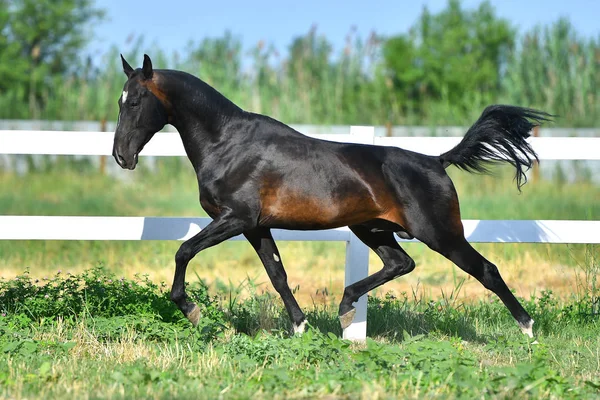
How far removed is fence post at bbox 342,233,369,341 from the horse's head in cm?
181

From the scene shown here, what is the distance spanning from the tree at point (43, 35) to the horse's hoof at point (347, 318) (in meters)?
14.4

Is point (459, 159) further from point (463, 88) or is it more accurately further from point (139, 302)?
point (463, 88)

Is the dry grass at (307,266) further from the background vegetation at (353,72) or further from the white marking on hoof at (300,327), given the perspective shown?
the background vegetation at (353,72)

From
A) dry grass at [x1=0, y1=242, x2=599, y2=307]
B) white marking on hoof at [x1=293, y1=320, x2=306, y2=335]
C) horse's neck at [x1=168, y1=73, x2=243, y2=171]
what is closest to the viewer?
horse's neck at [x1=168, y1=73, x2=243, y2=171]

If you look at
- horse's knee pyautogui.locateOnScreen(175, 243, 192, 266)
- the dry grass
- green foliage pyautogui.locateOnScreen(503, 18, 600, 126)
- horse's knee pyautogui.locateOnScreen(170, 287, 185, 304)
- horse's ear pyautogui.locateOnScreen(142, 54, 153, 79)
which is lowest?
the dry grass

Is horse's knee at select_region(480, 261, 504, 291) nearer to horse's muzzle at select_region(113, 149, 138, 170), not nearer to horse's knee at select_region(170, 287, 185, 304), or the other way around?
horse's knee at select_region(170, 287, 185, 304)

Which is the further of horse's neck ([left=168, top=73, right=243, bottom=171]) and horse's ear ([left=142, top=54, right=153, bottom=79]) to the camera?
horse's neck ([left=168, top=73, right=243, bottom=171])

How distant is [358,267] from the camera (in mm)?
6383

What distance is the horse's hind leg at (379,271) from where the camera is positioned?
5938mm

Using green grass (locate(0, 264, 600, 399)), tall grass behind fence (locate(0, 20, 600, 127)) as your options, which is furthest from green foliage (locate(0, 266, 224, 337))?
tall grass behind fence (locate(0, 20, 600, 127))

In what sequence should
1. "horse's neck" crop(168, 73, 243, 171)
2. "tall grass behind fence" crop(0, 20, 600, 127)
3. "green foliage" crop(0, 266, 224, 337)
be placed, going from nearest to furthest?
"horse's neck" crop(168, 73, 243, 171) < "green foliage" crop(0, 266, 224, 337) < "tall grass behind fence" crop(0, 20, 600, 127)

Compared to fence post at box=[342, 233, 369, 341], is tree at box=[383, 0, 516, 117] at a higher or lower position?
higher

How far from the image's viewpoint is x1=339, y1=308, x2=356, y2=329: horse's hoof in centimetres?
591

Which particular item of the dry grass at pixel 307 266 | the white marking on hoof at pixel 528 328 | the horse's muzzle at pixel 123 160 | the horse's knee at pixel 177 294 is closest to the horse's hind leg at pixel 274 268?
the horse's knee at pixel 177 294
